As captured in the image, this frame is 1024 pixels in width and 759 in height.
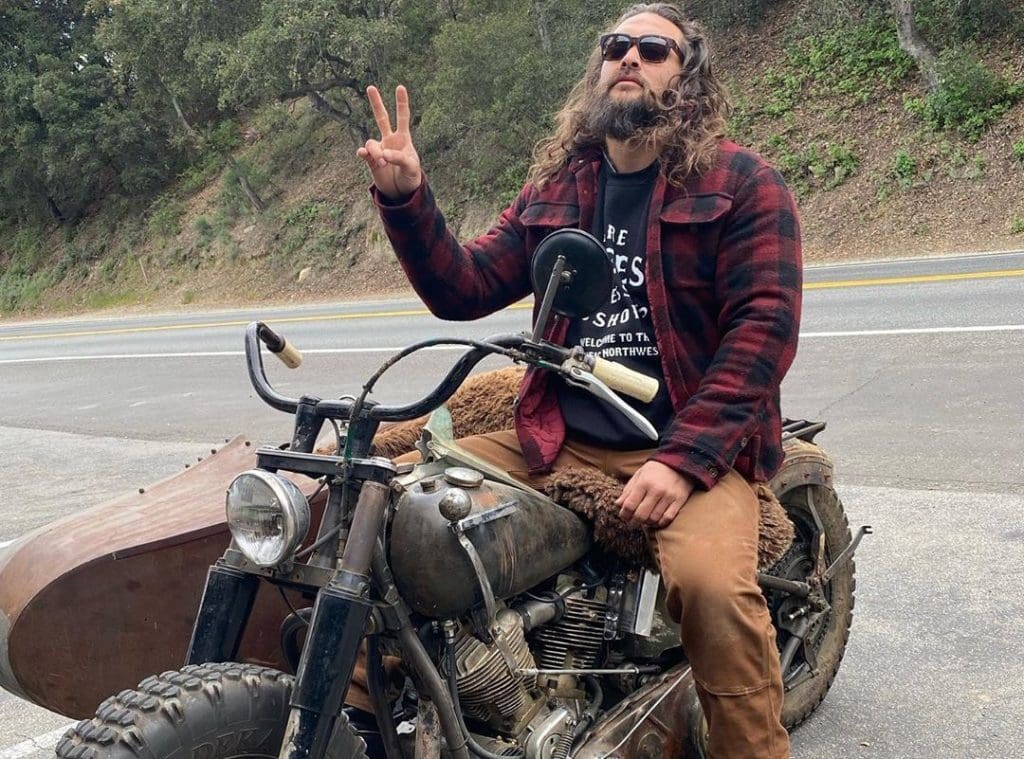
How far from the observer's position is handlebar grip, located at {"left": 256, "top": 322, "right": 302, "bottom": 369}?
8.68 feet

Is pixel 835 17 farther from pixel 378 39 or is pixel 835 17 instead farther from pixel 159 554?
pixel 159 554

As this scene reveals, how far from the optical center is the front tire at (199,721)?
1940mm

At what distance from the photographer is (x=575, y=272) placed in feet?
7.75

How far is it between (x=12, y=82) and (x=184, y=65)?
6.71 metres

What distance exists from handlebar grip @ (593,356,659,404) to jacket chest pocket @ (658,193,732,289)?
66cm

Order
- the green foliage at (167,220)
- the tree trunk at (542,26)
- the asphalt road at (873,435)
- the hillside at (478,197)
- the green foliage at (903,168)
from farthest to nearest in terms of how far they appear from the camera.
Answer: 1. the green foliage at (167,220)
2. the tree trunk at (542,26)
3. the green foliage at (903,168)
4. the hillside at (478,197)
5. the asphalt road at (873,435)

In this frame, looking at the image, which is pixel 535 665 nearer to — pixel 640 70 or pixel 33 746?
pixel 640 70

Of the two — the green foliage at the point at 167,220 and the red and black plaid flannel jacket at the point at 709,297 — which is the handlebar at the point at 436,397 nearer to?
the red and black plaid flannel jacket at the point at 709,297

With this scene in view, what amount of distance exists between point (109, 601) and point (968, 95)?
62.4ft

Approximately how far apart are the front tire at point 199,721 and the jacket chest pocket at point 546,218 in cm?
155

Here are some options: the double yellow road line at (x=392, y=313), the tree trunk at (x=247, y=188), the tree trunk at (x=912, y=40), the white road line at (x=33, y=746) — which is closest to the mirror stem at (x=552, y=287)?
the white road line at (x=33, y=746)

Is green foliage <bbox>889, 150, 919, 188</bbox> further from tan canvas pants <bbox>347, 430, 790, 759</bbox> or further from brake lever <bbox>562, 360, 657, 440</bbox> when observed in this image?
brake lever <bbox>562, 360, 657, 440</bbox>

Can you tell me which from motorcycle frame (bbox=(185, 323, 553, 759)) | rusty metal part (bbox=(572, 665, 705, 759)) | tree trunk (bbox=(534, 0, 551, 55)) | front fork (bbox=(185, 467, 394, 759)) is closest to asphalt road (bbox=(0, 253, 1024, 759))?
rusty metal part (bbox=(572, 665, 705, 759))

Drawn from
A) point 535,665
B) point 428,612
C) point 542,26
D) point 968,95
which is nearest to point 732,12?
point 542,26
